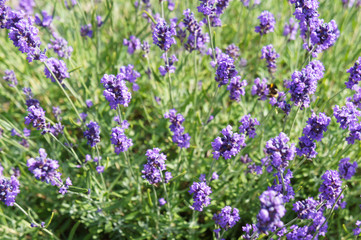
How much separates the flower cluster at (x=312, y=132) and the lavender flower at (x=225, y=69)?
0.81m

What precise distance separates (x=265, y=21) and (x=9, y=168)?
12.6 feet

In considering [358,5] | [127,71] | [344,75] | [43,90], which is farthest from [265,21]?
[43,90]

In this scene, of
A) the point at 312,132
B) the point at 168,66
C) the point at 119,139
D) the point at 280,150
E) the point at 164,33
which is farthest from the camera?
the point at 168,66

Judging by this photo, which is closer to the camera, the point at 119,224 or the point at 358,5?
the point at 119,224

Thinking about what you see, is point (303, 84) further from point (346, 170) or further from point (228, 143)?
point (346, 170)

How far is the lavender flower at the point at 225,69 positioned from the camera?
279cm

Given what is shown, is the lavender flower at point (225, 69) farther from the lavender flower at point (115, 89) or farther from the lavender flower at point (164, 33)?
the lavender flower at point (115, 89)

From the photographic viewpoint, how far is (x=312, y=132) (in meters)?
2.54

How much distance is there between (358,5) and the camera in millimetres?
4918

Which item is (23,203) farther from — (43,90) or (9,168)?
(43,90)

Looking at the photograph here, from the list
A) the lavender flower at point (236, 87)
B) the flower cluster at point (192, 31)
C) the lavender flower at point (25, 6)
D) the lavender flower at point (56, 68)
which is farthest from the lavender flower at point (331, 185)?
the lavender flower at point (25, 6)

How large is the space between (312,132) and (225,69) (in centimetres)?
96

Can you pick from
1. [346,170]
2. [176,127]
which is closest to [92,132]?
[176,127]

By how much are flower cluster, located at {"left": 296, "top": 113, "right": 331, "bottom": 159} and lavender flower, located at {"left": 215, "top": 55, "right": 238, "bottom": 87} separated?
811 millimetres
